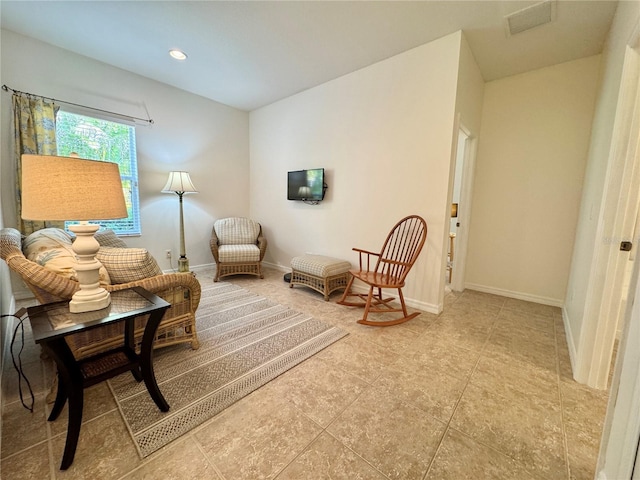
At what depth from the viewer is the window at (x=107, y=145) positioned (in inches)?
115

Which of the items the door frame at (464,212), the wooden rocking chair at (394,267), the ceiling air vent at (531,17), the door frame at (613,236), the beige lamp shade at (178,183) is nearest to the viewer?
the door frame at (613,236)

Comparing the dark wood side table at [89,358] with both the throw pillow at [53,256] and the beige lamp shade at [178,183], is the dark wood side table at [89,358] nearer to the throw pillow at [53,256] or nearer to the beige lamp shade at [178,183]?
the throw pillow at [53,256]

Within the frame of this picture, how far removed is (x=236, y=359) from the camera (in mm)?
1799

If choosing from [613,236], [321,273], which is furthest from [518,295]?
[321,273]

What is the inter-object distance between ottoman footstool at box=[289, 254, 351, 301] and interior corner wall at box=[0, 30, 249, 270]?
192 centimetres

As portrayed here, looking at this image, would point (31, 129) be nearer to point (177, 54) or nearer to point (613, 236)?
point (177, 54)

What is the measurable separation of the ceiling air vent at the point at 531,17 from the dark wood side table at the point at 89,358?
3292 mm

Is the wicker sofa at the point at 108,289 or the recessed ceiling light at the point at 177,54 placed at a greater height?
the recessed ceiling light at the point at 177,54

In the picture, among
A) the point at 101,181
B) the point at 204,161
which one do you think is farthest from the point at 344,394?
the point at 204,161

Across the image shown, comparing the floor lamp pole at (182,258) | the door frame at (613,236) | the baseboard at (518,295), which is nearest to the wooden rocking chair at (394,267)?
the door frame at (613,236)

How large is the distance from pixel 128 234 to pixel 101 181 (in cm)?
279

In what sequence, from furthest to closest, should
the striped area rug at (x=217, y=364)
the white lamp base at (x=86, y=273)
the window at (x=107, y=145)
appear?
the window at (x=107, y=145), the striped area rug at (x=217, y=364), the white lamp base at (x=86, y=273)

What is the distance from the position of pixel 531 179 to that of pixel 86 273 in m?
4.11

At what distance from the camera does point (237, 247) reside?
365cm
